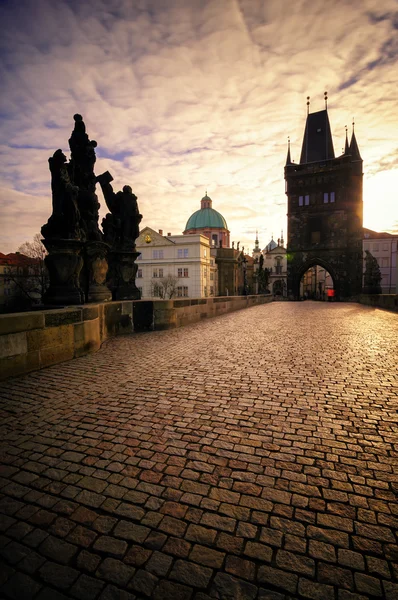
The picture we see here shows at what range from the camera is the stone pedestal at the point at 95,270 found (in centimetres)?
830

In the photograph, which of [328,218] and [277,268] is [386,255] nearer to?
[277,268]

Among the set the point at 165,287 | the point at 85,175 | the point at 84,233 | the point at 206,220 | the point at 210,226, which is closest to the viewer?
the point at 84,233

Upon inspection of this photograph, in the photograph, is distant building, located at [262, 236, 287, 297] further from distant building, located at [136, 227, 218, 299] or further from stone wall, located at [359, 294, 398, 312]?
stone wall, located at [359, 294, 398, 312]

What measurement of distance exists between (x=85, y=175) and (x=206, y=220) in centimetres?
6413

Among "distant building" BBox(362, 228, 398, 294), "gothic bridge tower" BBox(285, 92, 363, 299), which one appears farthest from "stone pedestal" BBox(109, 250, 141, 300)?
"distant building" BBox(362, 228, 398, 294)

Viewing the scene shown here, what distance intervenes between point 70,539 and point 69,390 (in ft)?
7.97

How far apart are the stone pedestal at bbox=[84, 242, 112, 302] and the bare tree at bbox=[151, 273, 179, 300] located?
128 ft

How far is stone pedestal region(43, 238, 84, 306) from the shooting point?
6.81m

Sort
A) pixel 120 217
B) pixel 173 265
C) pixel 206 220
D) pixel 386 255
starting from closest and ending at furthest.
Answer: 1. pixel 120 217
2. pixel 173 265
3. pixel 386 255
4. pixel 206 220

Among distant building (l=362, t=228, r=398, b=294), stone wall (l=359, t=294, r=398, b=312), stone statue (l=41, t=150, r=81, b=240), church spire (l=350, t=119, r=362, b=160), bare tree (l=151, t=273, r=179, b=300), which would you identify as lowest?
stone wall (l=359, t=294, r=398, b=312)

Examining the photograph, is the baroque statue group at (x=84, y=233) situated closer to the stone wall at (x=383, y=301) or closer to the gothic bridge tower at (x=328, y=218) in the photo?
the stone wall at (x=383, y=301)

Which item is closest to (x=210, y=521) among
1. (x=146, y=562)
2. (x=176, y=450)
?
(x=146, y=562)

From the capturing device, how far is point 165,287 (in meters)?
48.1

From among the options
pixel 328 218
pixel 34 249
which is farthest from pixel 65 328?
pixel 328 218
